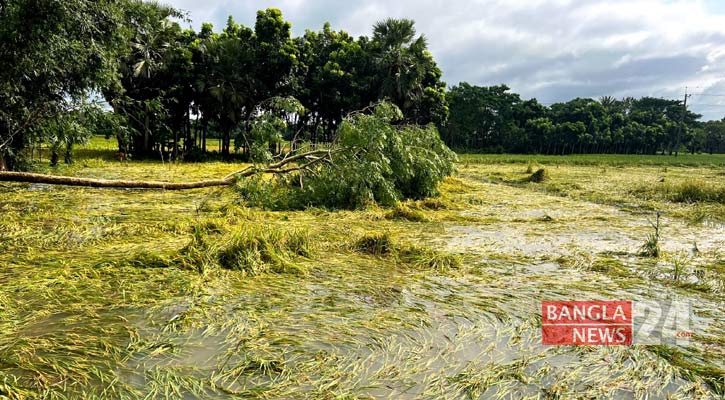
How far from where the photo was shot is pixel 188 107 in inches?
1060

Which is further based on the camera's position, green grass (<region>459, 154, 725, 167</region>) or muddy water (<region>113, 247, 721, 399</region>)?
green grass (<region>459, 154, 725, 167</region>)

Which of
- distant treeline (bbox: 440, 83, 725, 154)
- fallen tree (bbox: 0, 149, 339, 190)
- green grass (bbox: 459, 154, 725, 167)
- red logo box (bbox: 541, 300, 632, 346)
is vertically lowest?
red logo box (bbox: 541, 300, 632, 346)

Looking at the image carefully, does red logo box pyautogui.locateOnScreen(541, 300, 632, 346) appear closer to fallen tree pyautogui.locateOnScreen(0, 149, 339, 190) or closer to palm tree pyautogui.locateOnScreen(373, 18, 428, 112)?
fallen tree pyautogui.locateOnScreen(0, 149, 339, 190)

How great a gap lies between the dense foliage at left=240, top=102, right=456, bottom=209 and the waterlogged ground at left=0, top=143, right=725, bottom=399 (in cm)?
198

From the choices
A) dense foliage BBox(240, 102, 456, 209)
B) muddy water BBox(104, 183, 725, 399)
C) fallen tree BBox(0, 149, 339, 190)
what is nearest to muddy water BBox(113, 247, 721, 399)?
muddy water BBox(104, 183, 725, 399)

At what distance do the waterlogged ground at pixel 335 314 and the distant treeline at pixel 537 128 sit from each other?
174 feet

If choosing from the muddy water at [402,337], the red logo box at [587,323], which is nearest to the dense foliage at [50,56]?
the muddy water at [402,337]

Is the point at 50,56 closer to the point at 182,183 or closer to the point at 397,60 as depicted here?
the point at 182,183

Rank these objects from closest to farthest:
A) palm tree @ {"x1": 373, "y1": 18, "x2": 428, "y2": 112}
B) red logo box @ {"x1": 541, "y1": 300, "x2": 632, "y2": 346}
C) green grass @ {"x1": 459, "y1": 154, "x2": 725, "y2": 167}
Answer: red logo box @ {"x1": 541, "y1": 300, "x2": 632, "y2": 346}, palm tree @ {"x1": 373, "y1": 18, "x2": 428, "y2": 112}, green grass @ {"x1": 459, "y1": 154, "x2": 725, "y2": 167}

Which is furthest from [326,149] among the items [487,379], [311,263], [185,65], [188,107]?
[188,107]

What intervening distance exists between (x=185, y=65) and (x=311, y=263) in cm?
2314

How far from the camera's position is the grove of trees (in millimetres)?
Result: 9273

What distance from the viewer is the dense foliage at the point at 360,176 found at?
8.91 metres

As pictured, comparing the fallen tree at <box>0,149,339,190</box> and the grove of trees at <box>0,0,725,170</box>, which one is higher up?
the grove of trees at <box>0,0,725,170</box>
